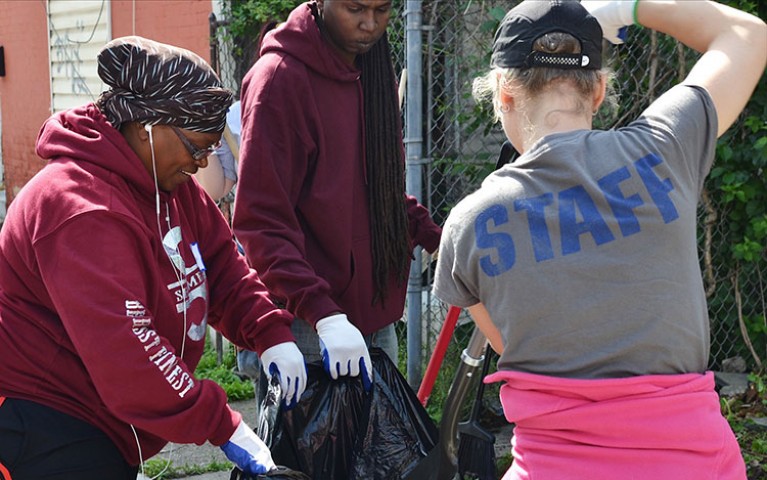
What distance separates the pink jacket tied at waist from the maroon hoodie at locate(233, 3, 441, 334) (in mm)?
1016

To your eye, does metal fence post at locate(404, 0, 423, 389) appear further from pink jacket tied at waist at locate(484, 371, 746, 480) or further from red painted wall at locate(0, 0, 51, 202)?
red painted wall at locate(0, 0, 51, 202)

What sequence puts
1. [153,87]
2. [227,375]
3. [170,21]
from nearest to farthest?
[153,87] < [227,375] < [170,21]

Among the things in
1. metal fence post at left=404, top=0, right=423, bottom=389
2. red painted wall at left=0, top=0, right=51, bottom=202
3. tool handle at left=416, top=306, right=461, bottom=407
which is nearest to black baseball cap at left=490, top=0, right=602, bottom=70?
tool handle at left=416, top=306, right=461, bottom=407

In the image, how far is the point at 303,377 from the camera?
2.56 metres

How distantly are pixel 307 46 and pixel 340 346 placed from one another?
893 millimetres

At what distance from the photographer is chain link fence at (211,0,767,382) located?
4.58 m

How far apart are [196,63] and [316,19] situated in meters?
0.64

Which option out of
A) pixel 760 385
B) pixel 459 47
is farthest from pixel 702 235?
pixel 459 47

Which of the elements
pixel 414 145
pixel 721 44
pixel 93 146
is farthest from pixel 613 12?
pixel 414 145

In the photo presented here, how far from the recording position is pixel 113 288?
200 cm

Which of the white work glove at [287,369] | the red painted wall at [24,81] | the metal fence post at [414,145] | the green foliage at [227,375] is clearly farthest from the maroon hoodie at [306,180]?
the red painted wall at [24,81]

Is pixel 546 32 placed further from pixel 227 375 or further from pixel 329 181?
pixel 227 375

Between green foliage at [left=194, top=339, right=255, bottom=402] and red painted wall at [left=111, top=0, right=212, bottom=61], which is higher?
red painted wall at [left=111, top=0, right=212, bottom=61]

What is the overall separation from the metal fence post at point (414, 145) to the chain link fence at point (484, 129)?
0.12 m
